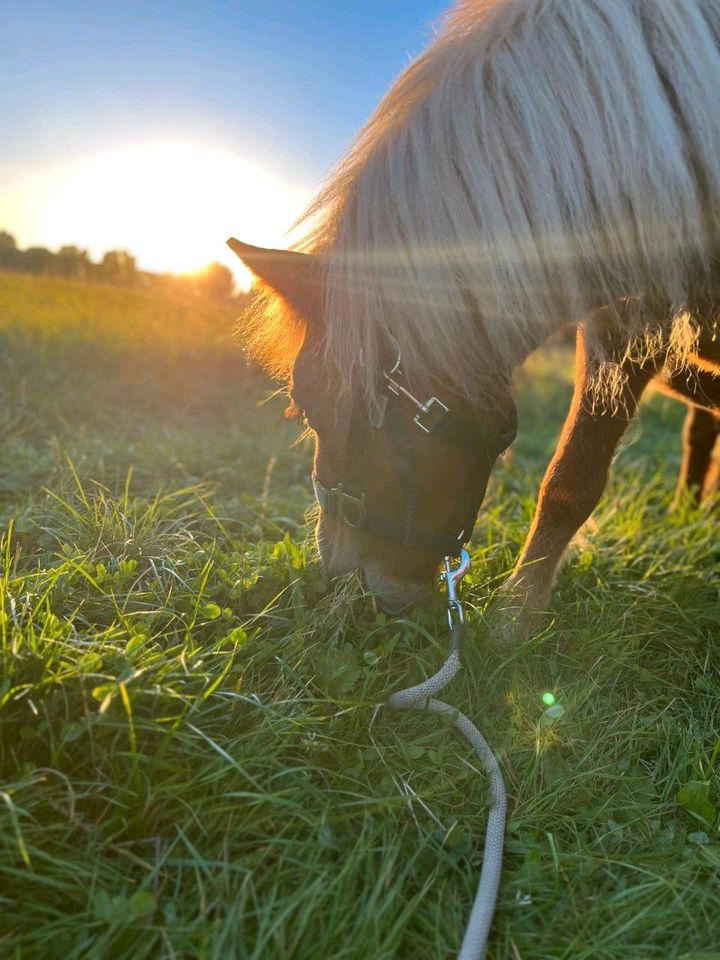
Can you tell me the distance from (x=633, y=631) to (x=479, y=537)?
108 centimetres

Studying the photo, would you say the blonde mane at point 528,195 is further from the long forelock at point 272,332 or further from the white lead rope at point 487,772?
the white lead rope at point 487,772

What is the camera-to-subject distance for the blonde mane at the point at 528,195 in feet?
6.65

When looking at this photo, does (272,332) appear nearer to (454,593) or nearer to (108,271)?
(454,593)

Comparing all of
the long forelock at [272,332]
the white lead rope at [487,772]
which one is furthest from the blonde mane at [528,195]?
the white lead rope at [487,772]

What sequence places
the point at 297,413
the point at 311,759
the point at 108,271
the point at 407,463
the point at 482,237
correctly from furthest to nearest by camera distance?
the point at 108,271 → the point at 297,413 → the point at 407,463 → the point at 482,237 → the point at 311,759

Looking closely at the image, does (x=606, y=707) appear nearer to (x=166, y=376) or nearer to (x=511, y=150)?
(x=511, y=150)

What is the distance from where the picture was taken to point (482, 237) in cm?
202

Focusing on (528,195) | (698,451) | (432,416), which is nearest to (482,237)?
(528,195)

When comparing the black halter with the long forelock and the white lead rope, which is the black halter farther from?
the long forelock

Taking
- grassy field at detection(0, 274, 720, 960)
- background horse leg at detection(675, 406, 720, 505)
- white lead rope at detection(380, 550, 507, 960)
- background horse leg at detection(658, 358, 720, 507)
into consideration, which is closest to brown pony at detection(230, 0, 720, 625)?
white lead rope at detection(380, 550, 507, 960)

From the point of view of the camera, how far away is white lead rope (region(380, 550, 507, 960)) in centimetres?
148

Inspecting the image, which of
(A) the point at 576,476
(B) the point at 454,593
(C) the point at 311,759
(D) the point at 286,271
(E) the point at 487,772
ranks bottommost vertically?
(E) the point at 487,772

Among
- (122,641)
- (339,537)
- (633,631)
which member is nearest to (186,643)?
(122,641)

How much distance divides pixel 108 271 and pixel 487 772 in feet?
31.4
